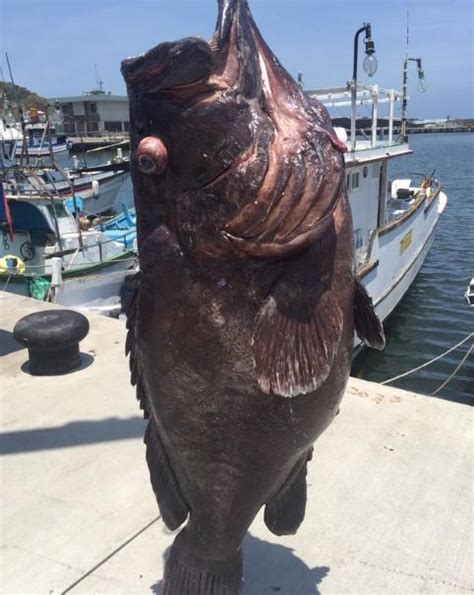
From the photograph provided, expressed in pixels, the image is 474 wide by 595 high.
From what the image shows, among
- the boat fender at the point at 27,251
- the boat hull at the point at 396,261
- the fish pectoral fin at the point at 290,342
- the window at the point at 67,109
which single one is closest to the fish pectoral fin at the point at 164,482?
the fish pectoral fin at the point at 290,342

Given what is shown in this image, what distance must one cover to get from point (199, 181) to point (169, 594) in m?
1.64

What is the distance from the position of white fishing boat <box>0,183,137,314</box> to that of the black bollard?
13.9 feet

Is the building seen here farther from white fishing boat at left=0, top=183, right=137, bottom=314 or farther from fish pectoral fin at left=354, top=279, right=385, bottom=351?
fish pectoral fin at left=354, top=279, right=385, bottom=351

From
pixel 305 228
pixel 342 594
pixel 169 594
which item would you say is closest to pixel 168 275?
pixel 305 228

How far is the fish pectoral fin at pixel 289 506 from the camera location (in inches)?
93.3

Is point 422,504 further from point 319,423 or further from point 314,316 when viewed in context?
point 314,316

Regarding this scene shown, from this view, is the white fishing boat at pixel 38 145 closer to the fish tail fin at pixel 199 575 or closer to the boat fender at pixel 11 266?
the boat fender at pixel 11 266

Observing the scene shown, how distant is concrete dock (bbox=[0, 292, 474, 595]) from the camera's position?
3.20m

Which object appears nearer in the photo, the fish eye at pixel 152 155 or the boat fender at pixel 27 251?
the fish eye at pixel 152 155

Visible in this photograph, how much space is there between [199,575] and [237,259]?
1302 millimetres

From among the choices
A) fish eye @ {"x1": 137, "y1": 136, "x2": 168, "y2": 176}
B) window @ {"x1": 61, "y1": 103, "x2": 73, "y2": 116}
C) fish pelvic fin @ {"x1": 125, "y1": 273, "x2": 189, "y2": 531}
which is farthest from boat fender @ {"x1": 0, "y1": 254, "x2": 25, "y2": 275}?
window @ {"x1": 61, "y1": 103, "x2": 73, "y2": 116}

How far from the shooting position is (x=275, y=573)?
3211 mm

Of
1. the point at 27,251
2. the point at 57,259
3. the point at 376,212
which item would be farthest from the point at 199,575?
the point at 27,251

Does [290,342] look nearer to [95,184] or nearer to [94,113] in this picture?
[95,184]
